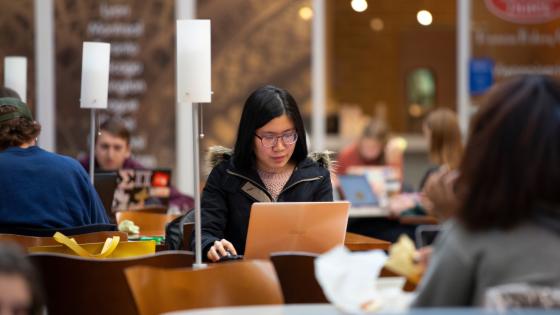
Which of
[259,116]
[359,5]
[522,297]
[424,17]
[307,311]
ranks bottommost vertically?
[307,311]

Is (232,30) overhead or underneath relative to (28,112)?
overhead

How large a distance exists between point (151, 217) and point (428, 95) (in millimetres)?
5911

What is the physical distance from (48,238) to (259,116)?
1.00 meters

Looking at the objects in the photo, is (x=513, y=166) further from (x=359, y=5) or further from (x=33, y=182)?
(x=359, y=5)

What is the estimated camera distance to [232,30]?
11328mm

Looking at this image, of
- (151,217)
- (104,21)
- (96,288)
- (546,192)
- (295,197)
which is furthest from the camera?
(104,21)

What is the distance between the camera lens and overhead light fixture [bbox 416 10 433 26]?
11.5m

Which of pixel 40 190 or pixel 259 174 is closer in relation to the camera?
pixel 40 190

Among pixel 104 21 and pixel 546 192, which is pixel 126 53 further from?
pixel 546 192

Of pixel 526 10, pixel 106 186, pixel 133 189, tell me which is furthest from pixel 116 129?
pixel 526 10

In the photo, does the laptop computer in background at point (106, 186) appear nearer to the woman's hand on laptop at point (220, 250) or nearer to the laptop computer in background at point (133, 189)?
the laptop computer in background at point (133, 189)

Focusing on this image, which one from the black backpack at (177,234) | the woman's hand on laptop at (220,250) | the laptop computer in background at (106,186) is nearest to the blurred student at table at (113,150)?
the laptop computer in background at (106,186)

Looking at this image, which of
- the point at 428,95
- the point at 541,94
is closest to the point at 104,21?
the point at 428,95

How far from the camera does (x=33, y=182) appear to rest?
492cm
